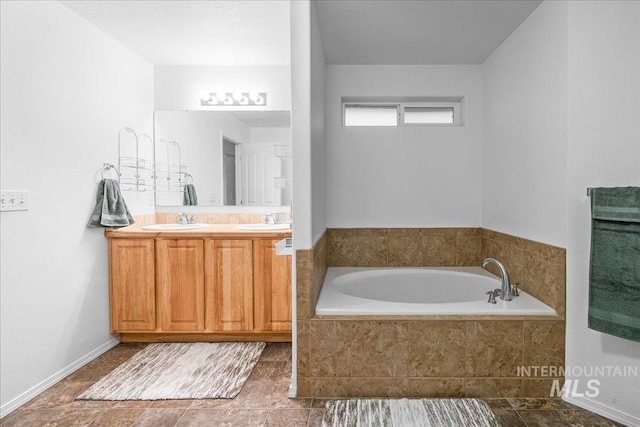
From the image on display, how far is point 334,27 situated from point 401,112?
1.05 metres

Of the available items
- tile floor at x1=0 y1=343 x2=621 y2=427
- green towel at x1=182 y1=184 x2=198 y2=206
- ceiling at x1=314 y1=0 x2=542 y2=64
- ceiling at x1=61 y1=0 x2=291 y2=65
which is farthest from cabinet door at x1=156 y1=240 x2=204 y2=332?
ceiling at x1=314 y1=0 x2=542 y2=64

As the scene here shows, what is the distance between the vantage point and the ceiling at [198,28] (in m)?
2.61

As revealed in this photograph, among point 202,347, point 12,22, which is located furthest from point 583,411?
point 12,22

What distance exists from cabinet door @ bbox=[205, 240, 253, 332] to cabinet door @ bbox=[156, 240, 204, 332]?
87 mm

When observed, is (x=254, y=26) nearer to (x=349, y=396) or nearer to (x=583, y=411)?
(x=349, y=396)

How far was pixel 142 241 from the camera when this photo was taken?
3062mm

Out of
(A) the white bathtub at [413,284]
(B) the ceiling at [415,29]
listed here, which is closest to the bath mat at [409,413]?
(A) the white bathtub at [413,284]

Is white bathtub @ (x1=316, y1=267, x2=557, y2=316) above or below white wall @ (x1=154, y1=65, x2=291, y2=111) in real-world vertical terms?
below

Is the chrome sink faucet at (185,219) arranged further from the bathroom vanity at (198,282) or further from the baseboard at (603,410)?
the baseboard at (603,410)

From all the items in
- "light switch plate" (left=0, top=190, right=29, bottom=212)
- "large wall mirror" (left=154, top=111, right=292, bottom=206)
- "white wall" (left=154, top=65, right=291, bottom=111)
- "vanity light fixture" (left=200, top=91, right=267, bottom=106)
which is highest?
"white wall" (left=154, top=65, right=291, bottom=111)

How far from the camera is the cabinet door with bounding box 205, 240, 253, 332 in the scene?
304 centimetres

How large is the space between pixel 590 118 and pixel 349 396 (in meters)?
1.96

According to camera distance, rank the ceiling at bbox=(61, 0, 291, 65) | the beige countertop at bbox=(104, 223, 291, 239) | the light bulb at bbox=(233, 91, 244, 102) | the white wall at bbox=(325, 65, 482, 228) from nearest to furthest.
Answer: the ceiling at bbox=(61, 0, 291, 65), the beige countertop at bbox=(104, 223, 291, 239), the white wall at bbox=(325, 65, 482, 228), the light bulb at bbox=(233, 91, 244, 102)

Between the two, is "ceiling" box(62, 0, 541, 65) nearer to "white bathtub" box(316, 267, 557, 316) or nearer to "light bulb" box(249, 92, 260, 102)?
"light bulb" box(249, 92, 260, 102)
